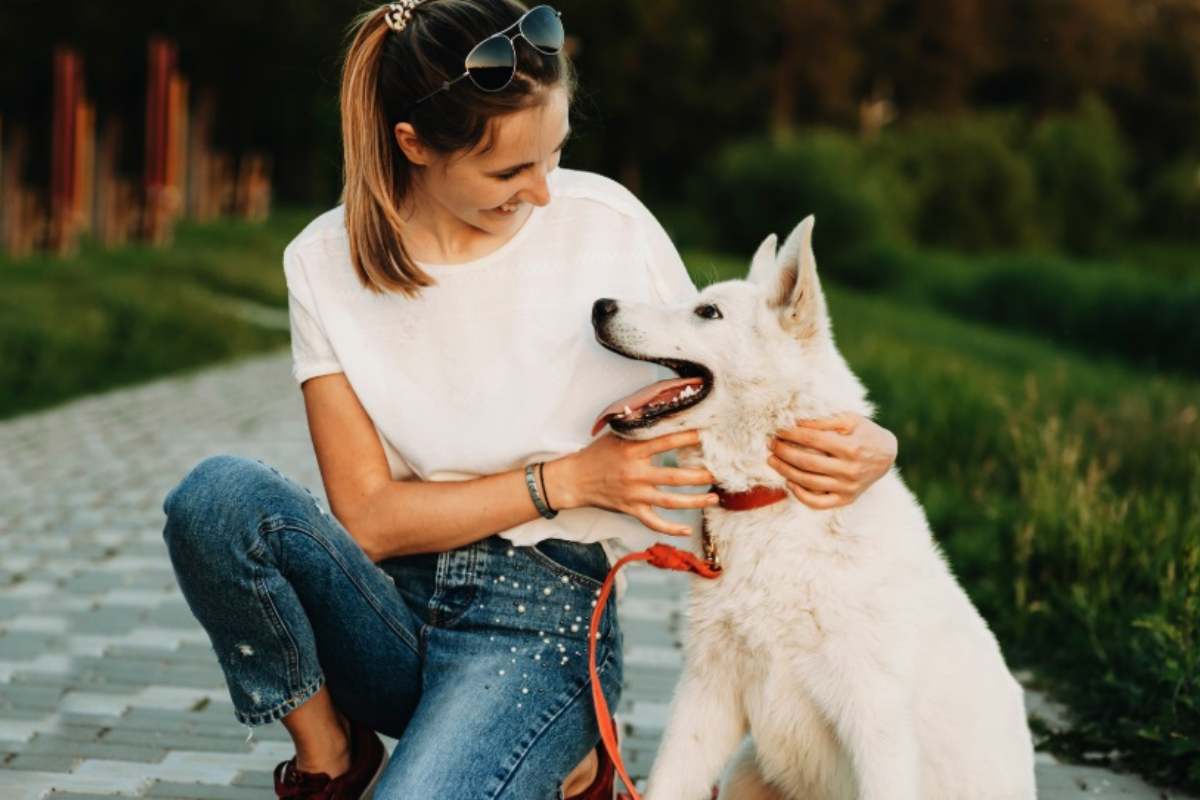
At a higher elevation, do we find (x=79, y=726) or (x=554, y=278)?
(x=554, y=278)

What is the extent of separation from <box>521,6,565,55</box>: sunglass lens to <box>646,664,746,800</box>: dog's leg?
1386mm

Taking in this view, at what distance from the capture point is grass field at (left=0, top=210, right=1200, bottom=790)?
4.35 metres

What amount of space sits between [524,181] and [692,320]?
18.7 inches

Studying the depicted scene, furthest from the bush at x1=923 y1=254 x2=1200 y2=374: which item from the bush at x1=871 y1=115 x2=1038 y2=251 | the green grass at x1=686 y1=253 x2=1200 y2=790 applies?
the bush at x1=871 y1=115 x2=1038 y2=251

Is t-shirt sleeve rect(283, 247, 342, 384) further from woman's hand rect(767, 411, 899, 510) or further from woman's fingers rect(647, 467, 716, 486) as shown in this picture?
woman's hand rect(767, 411, 899, 510)

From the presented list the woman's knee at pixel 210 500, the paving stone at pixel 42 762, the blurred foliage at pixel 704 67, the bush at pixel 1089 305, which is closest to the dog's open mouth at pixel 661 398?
the woman's knee at pixel 210 500

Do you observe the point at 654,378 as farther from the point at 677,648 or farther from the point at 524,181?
the point at 677,648

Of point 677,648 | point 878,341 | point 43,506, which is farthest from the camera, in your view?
point 878,341

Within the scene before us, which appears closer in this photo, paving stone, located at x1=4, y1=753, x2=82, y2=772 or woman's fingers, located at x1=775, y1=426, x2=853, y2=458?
woman's fingers, located at x1=775, y1=426, x2=853, y2=458

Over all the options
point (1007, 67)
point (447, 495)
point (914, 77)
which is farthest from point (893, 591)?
point (1007, 67)

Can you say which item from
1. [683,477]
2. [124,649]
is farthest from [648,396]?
[124,649]

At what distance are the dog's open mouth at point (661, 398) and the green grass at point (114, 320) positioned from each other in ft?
27.5

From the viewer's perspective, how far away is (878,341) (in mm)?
12109

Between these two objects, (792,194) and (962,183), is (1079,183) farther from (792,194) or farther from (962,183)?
(792,194)
